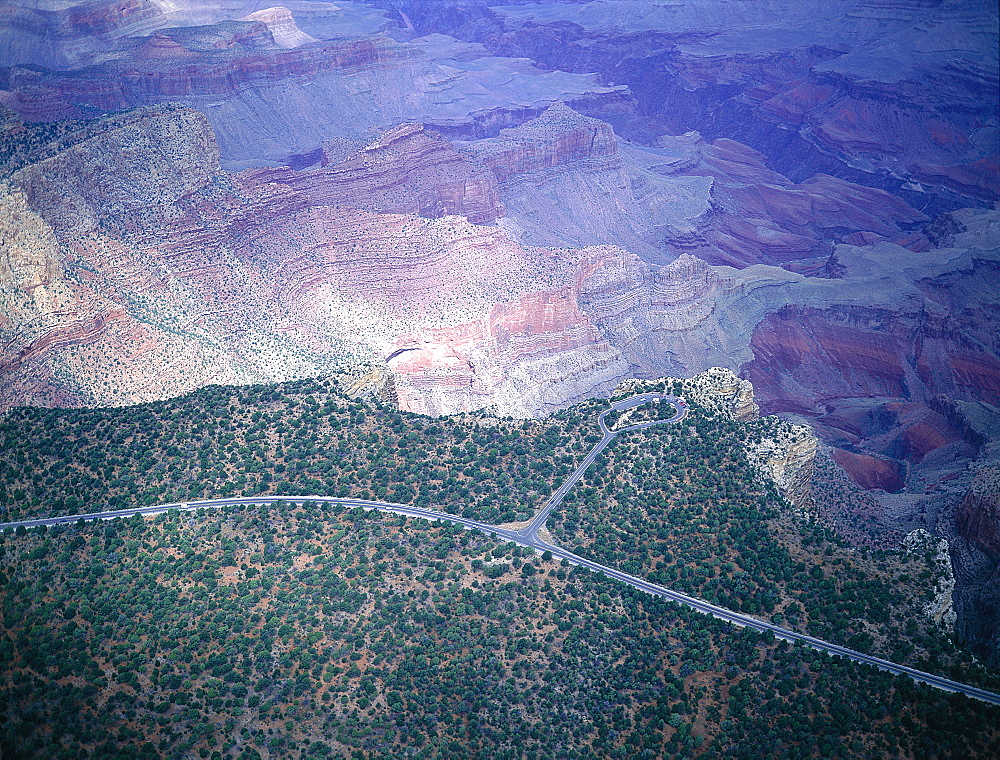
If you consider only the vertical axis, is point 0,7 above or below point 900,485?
above

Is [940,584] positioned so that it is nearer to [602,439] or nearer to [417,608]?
[602,439]

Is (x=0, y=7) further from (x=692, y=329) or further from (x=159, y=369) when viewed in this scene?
(x=692, y=329)

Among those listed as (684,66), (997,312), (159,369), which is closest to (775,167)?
(684,66)

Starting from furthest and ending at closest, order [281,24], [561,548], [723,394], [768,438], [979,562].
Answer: [281,24] → [723,394] → [979,562] → [768,438] → [561,548]

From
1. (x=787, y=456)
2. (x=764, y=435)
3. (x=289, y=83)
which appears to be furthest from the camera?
(x=289, y=83)

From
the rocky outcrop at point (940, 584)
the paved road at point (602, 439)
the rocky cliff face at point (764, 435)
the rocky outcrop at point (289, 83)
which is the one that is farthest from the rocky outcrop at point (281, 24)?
the rocky outcrop at point (940, 584)

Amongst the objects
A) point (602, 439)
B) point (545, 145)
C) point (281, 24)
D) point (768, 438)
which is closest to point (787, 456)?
point (768, 438)

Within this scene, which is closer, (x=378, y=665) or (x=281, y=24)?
(x=378, y=665)

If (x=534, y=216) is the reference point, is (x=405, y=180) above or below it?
above
